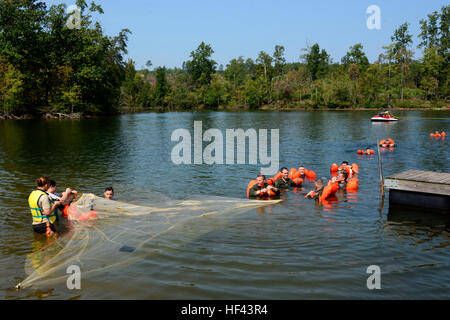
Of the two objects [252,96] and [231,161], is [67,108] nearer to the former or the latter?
[231,161]

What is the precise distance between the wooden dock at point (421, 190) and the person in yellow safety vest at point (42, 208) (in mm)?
11240

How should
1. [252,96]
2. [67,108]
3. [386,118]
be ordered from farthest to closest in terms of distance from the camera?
[252,96] → [67,108] → [386,118]

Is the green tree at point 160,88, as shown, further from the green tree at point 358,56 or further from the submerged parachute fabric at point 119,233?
the submerged parachute fabric at point 119,233

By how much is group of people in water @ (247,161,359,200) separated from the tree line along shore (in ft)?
187

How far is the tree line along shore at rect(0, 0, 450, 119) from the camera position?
63.0m

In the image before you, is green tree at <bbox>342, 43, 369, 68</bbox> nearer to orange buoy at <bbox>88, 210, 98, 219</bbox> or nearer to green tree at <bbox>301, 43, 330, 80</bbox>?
green tree at <bbox>301, 43, 330, 80</bbox>

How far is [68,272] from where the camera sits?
8047 mm

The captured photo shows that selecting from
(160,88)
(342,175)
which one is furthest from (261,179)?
(160,88)

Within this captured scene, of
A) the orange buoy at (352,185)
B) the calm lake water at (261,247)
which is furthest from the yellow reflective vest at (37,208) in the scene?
the orange buoy at (352,185)

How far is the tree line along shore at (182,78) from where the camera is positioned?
207 feet

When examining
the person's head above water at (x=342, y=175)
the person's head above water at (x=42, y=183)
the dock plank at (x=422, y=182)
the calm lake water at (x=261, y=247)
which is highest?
the person's head above water at (x=42, y=183)
